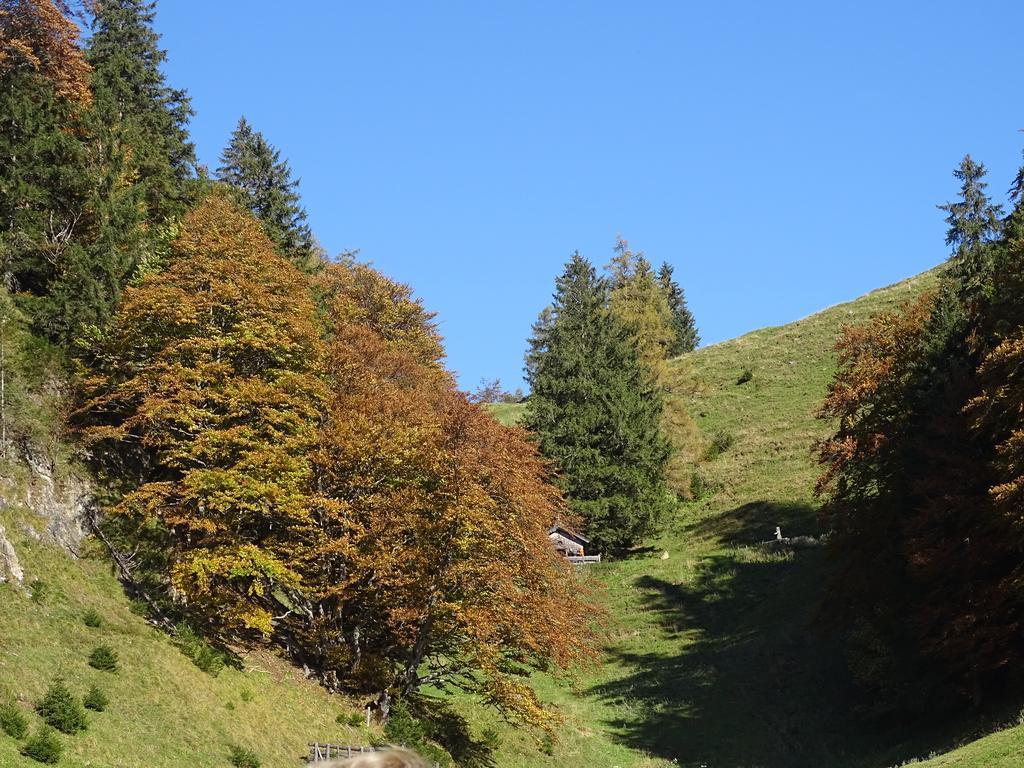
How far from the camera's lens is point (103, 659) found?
24.9m

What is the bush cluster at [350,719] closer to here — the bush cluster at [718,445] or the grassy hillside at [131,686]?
the grassy hillside at [131,686]

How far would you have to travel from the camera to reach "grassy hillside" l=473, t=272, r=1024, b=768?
3619 centimetres

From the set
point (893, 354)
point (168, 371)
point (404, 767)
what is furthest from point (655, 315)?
point (404, 767)

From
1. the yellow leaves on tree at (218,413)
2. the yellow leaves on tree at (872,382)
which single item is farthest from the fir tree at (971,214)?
the yellow leaves on tree at (218,413)

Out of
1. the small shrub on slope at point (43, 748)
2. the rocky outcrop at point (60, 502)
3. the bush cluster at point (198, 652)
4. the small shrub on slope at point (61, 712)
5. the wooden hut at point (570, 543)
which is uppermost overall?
the rocky outcrop at point (60, 502)

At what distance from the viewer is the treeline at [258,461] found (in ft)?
104

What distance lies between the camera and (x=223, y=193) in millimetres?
50625

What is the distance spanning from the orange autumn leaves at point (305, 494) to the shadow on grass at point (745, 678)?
762 cm

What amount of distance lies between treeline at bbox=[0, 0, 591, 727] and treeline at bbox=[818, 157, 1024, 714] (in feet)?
38.1

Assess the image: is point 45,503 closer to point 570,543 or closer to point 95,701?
point 95,701

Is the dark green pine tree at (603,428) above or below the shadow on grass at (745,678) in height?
above

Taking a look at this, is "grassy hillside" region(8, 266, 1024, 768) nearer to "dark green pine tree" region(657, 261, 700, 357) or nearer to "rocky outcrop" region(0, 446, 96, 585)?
"rocky outcrop" region(0, 446, 96, 585)

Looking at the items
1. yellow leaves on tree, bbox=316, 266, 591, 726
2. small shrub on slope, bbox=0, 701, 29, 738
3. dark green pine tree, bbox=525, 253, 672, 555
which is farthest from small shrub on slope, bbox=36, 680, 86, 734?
dark green pine tree, bbox=525, 253, 672, 555

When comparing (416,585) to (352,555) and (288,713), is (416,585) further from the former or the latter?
(288,713)
